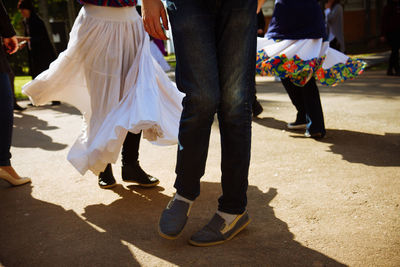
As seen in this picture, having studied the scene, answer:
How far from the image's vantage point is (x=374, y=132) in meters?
4.34

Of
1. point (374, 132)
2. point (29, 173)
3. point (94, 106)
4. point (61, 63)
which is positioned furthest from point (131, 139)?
point (374, 132)

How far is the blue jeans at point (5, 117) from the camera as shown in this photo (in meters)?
3.09

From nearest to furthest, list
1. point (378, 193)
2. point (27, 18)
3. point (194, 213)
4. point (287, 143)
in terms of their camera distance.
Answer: point (194, 213) < point (378, 193) < point (287, 143) < point (27, 18)

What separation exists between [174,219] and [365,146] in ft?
8.23

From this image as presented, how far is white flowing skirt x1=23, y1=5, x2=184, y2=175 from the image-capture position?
8.79 feet

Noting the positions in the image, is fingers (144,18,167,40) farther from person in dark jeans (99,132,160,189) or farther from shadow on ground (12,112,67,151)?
shadow on ground (12,112,67,151)

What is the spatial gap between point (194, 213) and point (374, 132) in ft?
8.87

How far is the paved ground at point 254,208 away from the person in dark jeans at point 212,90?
0.18 meters

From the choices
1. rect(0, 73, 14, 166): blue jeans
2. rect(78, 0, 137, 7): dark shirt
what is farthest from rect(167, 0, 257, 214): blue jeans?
rect(0, 73, 14, 166): blue jeans

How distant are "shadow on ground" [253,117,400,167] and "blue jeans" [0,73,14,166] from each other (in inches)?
112

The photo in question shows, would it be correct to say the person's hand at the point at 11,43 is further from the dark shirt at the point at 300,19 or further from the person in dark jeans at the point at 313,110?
the person in dark jeans at the point at 313,110

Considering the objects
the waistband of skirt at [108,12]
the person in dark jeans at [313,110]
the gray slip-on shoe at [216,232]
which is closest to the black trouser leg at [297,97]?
the person in dark jeans at [313,110]

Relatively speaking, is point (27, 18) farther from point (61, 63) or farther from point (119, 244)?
point (119, 244)

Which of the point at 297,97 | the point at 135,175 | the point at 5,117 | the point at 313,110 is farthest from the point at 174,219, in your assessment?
the point at 297,97
